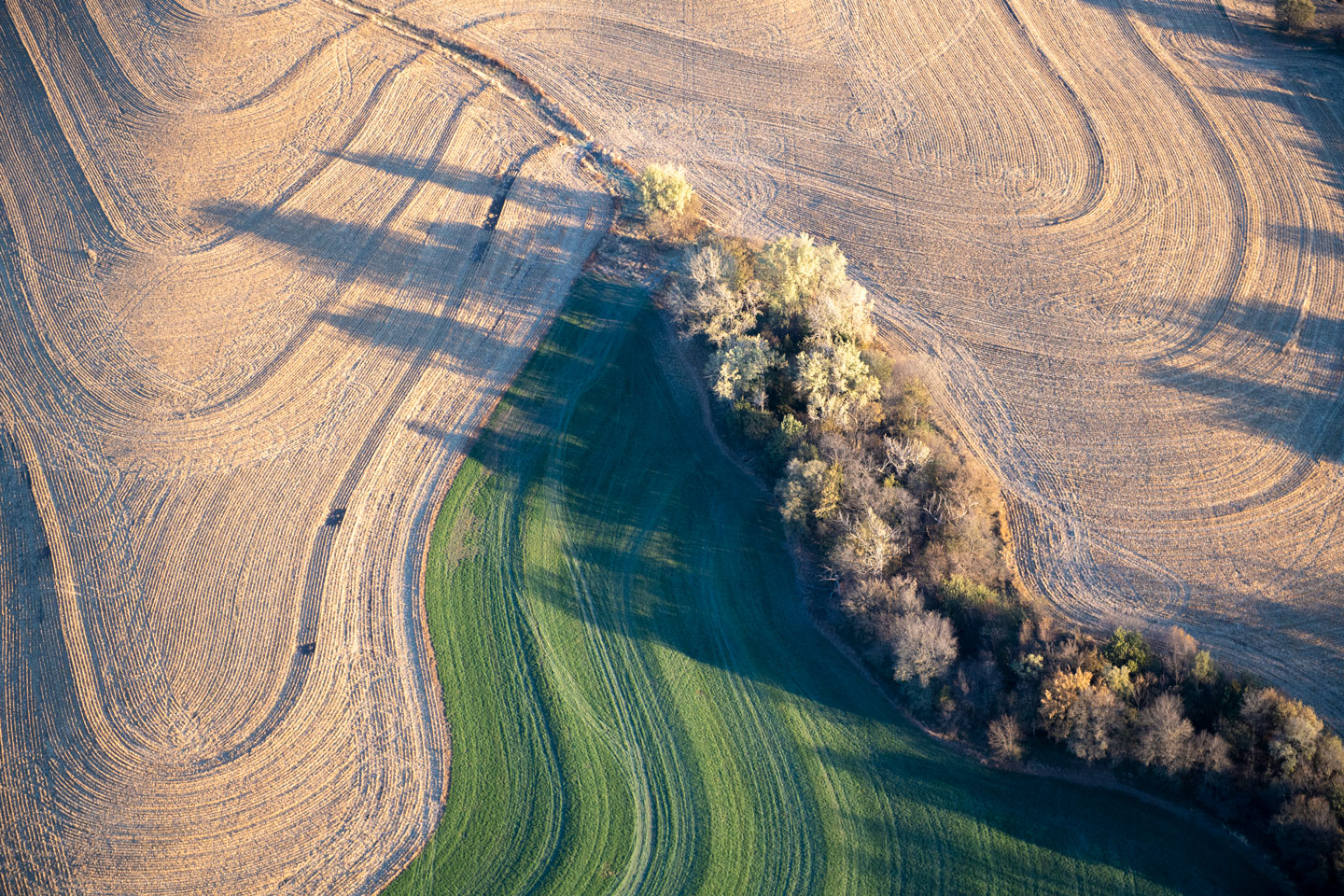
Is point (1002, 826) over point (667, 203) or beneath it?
beneath

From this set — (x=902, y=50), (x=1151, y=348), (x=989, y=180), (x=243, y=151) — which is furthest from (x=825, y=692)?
(x=243, y=151)

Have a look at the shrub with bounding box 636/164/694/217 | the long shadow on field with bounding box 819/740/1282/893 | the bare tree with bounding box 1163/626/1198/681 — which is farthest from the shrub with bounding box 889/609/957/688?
the shrub with bounding box 636/164/694/217

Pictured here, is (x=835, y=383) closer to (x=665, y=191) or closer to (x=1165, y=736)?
(x=665, y=191)

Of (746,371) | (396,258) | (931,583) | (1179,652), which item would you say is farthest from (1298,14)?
(396,258)

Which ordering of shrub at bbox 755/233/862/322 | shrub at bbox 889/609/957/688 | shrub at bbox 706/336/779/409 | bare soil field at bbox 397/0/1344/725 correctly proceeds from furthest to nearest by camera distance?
shrub at bbox 755/233/862/322 < shrub at bbox 706/336/779/409 < bare soil field at bbox 397/0/1344/725 < shrub at bbox 889/609/957/688

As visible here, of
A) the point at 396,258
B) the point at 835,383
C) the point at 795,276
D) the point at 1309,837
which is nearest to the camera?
the point at 1309,837

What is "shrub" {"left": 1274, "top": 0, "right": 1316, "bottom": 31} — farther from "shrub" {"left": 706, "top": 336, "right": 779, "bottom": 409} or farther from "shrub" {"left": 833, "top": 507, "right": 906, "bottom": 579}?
"shrub" {"left": 833, "top": 507, "right": 906, "bottom": 579}

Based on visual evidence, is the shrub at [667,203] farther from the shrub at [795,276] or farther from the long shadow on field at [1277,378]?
the long shadow on field at [1277,378]
